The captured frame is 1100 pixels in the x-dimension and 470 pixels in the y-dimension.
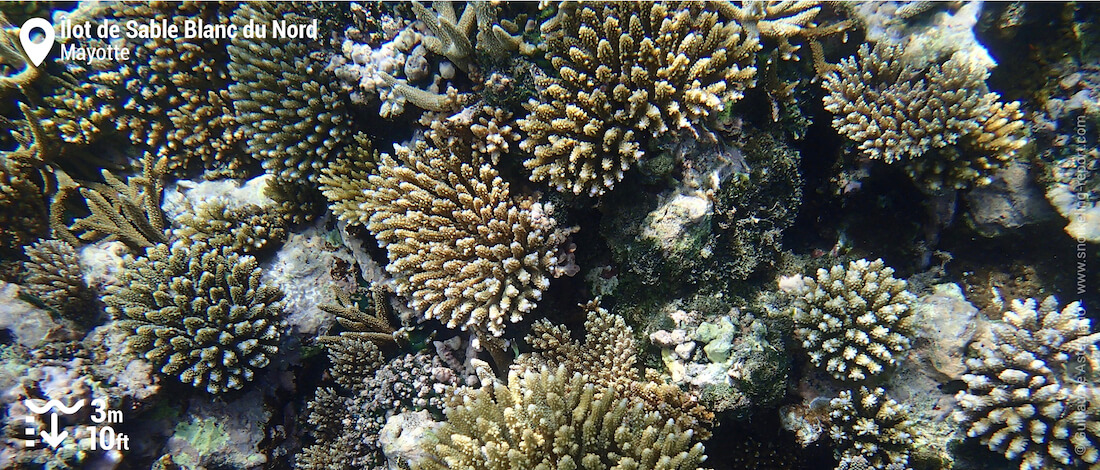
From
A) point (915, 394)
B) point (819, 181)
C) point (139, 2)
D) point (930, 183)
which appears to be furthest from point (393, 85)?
point (915, 394)

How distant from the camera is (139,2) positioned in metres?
5.15

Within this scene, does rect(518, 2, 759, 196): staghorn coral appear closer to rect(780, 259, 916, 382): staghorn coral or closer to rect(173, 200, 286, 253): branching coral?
rect(780, 259, 916, 382): staghorn coral

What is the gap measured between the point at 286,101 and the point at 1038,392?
6.45 metres

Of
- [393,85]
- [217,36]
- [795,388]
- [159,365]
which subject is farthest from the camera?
[217,36]

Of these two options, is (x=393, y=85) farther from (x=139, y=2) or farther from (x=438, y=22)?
(x=139, y=2)

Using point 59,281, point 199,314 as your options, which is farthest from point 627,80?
point 59,281

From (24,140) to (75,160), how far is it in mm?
442

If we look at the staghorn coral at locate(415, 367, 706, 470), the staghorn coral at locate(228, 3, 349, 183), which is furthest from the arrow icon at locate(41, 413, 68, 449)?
the staghorn coral at locate(415, 367, 706, 470)

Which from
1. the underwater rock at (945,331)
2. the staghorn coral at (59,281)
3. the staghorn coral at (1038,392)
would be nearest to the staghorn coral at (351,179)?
the staghorn coral at (59,281)

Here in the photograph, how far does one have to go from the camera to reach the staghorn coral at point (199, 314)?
4465 mm

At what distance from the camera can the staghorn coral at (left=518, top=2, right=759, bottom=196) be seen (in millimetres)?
3564

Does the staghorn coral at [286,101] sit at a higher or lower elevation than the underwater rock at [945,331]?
higher

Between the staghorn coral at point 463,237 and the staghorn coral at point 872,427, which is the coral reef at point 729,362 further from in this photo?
the staghorn coral at point 463,237

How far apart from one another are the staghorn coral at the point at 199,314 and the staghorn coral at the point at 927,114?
5.29 metres
